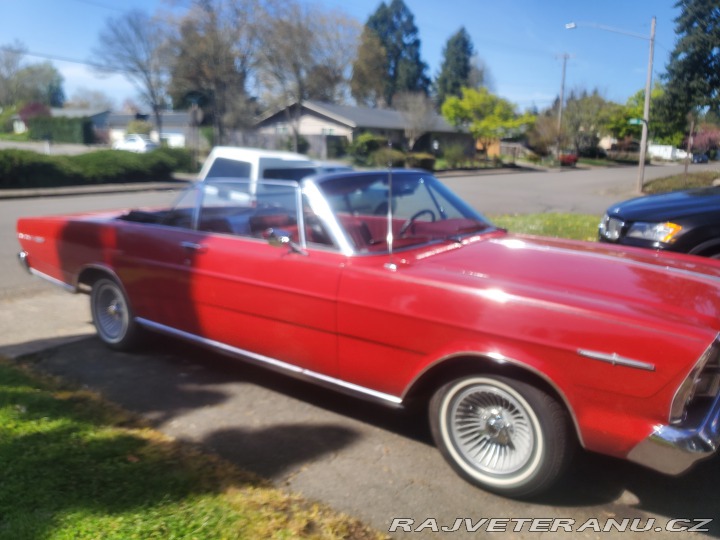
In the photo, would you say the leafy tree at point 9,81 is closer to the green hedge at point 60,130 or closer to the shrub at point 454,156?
the green hedge at point 60,130

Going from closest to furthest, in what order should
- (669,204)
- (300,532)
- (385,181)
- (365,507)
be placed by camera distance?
(300,532)
(365,507)
(385,181)
(669,204)

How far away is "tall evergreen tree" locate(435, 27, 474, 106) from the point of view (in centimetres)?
8412

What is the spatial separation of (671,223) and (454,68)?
83251 millimetres

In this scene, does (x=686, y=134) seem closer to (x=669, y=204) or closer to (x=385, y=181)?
(x=669, y=204)

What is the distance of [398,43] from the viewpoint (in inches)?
3300

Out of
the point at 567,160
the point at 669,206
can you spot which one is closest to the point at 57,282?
the point at 669,206

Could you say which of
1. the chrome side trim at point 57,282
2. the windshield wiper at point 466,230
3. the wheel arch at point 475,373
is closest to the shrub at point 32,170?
the chrome side trim at point 57,282

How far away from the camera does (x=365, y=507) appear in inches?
117

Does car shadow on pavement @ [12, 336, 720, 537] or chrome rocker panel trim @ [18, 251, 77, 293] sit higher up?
chrome rocker panel trim @ [18, 251, 77, 293]

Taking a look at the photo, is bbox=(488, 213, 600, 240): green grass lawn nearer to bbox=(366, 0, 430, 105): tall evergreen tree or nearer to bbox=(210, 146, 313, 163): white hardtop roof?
bbox=(210, 146, 313, 163): white hardtop roof

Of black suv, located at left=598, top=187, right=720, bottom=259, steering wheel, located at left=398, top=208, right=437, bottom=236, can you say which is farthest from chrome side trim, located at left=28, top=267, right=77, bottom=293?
black suv, located at left=598, top=187, right=720, bottom=259

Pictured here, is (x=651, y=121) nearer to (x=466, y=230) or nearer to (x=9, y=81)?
(x=466, y=230)

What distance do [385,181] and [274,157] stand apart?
628 centimetres

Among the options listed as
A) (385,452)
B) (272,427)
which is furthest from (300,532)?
(272,427)
